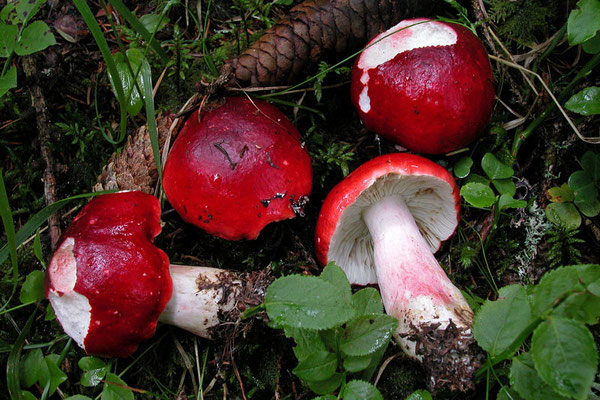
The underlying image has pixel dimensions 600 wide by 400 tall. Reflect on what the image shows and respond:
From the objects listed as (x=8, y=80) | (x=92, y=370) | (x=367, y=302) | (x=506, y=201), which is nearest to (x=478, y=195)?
(x=506, y=201)

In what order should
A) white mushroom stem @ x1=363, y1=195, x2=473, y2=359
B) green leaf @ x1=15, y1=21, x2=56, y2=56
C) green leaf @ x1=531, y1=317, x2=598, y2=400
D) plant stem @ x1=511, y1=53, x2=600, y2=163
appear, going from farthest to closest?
green leaf @ x1=15, y1=21, x2=56, y2=56, plant stem @ x1=511, y1=53, x2=600, y2=163, white mushroom stem @ x1=363, y1=195, x2=473, y2=359, green leaf @ x1=531, y1=317, x2=598, y2=400

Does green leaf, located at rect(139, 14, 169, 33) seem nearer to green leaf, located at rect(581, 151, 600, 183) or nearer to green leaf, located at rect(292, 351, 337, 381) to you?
green leaf, located at rect(292, 351, 337, 381)

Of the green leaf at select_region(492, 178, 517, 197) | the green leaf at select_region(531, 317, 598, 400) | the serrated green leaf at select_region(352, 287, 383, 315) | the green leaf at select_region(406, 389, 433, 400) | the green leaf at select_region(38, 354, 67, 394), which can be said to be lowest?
the green leaf at select_region(38, 354, 67, 394)

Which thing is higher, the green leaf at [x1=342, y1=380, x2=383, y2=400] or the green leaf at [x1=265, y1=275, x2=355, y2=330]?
the green leaf at [x1=265, y1=275, x2=355, y2=330]

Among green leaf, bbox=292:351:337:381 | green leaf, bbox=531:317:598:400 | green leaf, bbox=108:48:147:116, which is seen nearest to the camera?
green leaf, bbox=531:317:598:400

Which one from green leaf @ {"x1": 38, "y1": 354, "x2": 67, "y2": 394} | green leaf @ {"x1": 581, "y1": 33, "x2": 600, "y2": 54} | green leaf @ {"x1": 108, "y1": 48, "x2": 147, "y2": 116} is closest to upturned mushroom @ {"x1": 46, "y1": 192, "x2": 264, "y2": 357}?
green leaf @ {"x1": 38, "y1": 354, "x2": 67, "y2": 394}

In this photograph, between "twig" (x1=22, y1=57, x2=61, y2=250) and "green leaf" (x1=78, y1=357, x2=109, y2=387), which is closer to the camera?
"green leaf" (x1=78, y1=357, x2=109, y2=387)

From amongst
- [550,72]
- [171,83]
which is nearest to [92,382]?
[171,83]
